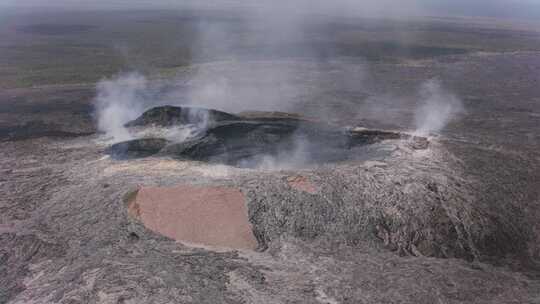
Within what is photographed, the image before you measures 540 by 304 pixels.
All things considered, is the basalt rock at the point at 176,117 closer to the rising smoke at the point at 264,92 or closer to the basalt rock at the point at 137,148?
the rising smoke at the point at 264,92

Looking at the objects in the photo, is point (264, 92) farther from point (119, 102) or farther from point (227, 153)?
point (227, 153)

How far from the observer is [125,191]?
58.5ft

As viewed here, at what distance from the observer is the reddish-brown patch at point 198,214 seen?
15.7 m

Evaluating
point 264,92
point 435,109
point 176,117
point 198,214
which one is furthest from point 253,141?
point 435,109

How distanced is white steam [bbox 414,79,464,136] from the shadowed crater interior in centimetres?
473

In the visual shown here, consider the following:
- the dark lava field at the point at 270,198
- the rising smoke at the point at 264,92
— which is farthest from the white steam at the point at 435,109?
the dark lava field at the point at 270,198

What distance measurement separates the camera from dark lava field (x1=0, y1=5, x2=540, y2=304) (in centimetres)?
1364

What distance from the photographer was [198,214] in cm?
1636

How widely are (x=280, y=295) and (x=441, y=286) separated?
4.95 m

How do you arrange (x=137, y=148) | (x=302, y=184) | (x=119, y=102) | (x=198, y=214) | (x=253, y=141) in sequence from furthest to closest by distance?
(x=119, y=102)
(x=253, y=141)
(x=137, y=148)
(x=302, y=184)
(x=198, y=214)

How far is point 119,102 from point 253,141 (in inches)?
709

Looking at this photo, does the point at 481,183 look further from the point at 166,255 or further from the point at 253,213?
the point at 166,255

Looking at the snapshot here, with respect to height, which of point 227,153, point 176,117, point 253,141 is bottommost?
point 227,153

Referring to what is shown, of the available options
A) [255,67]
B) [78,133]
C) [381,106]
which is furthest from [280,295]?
[255,67]
